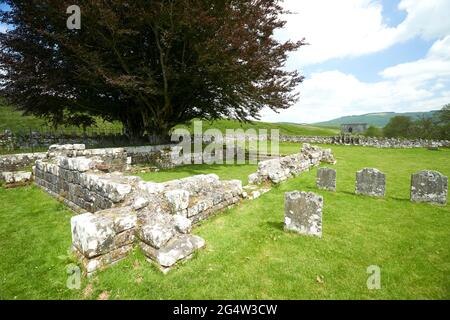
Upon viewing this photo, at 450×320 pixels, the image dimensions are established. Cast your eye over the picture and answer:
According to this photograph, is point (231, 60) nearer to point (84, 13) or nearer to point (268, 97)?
point (268, 97)

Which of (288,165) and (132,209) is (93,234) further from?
(288,165)

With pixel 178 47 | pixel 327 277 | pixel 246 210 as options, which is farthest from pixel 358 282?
pixel 178 47

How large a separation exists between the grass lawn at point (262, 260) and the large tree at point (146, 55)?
927cm

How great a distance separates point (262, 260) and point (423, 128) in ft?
204

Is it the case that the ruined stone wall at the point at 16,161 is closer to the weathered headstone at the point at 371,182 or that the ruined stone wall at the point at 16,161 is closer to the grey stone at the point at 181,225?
the grey stone at the point at 181,225

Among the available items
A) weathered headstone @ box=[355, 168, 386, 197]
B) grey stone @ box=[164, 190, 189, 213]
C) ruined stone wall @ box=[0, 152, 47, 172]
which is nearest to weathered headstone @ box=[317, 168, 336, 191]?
weathered headstone @ box=[355, 168, 386, 197]

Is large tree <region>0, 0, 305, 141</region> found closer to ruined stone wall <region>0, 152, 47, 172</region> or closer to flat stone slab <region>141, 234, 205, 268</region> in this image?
ruined stone wall <region>0, 152, 47, 172</region>

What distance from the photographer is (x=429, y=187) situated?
8.33 metres

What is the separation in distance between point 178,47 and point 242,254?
48.7 feet

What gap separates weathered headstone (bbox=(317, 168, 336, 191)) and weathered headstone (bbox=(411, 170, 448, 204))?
2.66 meters

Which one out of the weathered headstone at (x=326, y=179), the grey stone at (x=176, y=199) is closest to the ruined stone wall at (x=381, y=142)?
the weathered headstone at (x=326, y=179)

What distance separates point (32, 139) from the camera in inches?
722

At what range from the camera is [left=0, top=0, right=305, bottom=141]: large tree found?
501 inches
